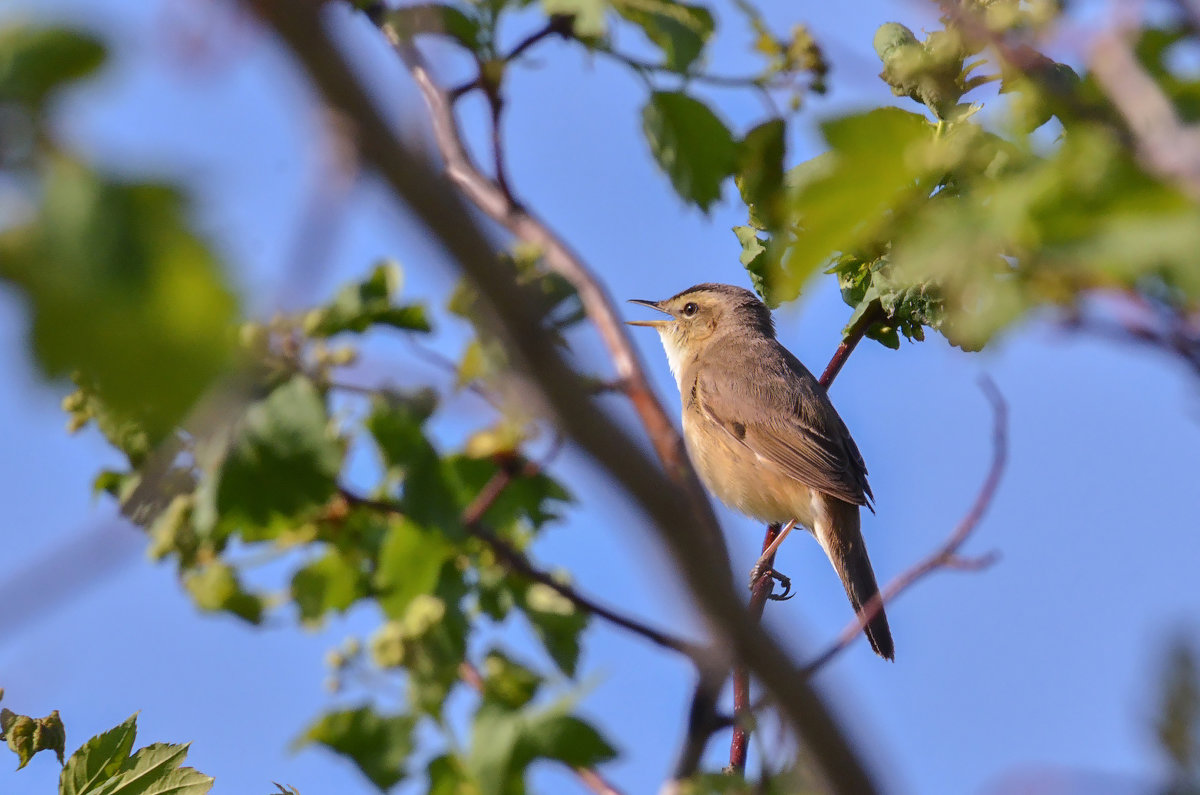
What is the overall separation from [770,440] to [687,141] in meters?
4.14

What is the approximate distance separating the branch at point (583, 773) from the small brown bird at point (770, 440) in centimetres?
393

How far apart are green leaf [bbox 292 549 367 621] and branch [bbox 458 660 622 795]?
0.26 meters

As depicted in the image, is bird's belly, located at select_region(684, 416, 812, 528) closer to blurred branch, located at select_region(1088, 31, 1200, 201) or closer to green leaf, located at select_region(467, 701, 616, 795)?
green leaf, located at select_region(467, 701, 616, 795)

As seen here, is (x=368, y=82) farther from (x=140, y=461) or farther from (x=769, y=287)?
(x=769, y=287)

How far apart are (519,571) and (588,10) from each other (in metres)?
1.12

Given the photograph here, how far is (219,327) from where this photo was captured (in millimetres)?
1034

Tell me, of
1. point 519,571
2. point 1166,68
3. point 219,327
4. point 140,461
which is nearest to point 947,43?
point 1166,68

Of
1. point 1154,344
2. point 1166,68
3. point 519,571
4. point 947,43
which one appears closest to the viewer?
point 1154,344

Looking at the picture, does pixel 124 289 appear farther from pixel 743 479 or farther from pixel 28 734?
pixel 743 479

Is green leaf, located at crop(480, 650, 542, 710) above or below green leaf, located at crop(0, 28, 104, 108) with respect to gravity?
below

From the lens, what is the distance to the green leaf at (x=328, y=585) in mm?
2066

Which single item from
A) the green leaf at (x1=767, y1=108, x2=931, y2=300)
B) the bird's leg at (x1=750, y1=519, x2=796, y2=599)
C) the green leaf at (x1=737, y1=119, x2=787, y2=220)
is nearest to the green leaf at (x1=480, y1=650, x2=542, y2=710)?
the green leaf at (x1=767, y1=108, x2=931, y2=300)

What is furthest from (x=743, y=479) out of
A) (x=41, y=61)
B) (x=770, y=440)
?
(x=41, y=61)

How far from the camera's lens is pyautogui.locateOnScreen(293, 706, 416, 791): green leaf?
181cm
